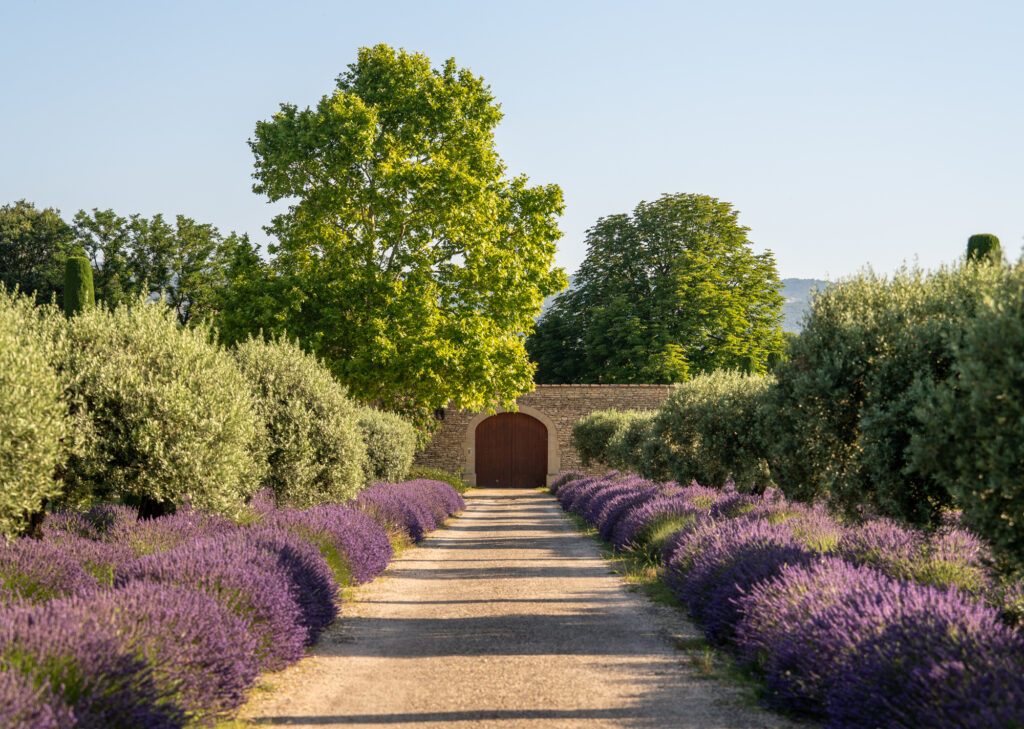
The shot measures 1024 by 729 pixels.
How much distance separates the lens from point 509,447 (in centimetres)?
4259

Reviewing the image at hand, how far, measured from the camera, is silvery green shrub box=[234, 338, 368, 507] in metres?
14.2

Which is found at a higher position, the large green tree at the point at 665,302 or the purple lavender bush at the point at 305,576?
the large green tree at the point at 665,302

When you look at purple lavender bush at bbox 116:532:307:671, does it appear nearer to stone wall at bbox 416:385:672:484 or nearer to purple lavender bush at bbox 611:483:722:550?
purple lavender bush at bbox 611:483:722:550

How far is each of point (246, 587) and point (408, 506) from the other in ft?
35.7

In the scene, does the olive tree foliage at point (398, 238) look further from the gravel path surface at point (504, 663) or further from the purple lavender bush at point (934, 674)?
the purple lavender bush at point (934, 674)

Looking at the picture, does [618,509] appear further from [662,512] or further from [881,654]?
[881,654]

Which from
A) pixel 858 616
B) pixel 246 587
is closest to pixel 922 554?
pixel 858 616

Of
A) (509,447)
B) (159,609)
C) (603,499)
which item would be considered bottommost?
(603,499)

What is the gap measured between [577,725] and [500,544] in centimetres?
1183

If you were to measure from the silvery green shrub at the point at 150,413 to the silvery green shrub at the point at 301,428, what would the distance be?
2.73 meters

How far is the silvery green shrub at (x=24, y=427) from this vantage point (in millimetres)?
7906

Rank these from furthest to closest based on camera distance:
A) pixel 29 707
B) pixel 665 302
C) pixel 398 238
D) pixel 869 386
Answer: pixel 665 302 < pixel 398 238 < pixel 869 386 < pixel 29 707

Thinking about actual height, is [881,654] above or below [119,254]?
below

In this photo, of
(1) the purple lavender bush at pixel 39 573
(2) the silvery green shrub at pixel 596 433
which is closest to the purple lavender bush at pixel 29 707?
(1) the purple lavender bush at pixel 39 573
